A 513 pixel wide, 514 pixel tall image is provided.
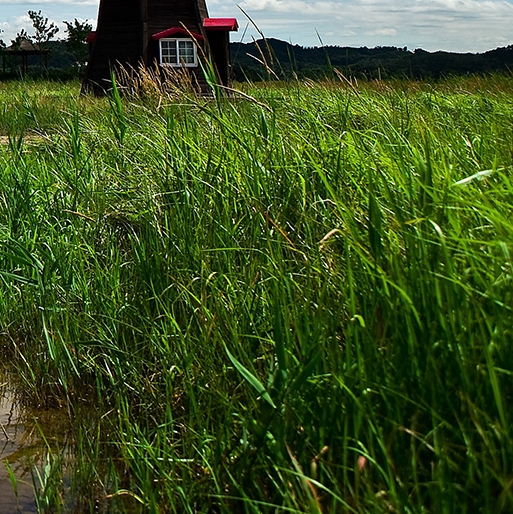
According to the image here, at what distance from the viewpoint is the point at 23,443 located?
2539 millimetres

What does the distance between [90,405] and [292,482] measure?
49.4 inches

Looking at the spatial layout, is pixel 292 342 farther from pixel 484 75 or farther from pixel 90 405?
pixel 484 75

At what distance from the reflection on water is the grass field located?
0.26ft

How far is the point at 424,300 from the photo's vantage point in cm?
164

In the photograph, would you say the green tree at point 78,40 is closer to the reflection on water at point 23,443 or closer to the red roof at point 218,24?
the red roof at point 218,24

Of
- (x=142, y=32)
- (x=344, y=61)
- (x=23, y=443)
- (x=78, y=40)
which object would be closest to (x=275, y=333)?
(x=23, y=443)

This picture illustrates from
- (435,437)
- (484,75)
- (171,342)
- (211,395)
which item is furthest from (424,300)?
(484,75)

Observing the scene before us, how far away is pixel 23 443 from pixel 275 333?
1.32 metres

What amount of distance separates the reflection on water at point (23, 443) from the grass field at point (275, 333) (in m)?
0.08

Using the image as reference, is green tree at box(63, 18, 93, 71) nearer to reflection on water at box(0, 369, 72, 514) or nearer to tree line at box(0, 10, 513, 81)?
tree line at box(0, 10, 513, 81)

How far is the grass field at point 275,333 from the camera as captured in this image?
5.12 ft

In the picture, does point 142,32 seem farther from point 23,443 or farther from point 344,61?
point 23,443

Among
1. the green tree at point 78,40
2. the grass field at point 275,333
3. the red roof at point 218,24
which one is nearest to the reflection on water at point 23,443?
the grass field at point 275,333

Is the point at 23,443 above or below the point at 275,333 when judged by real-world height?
below
